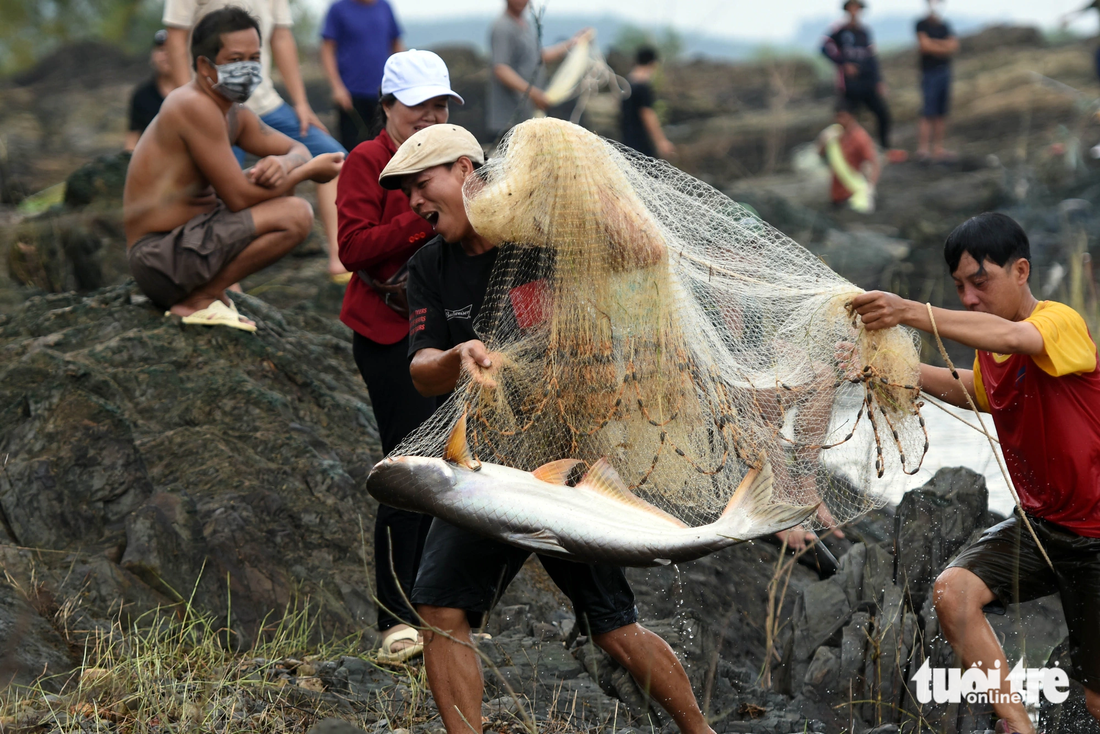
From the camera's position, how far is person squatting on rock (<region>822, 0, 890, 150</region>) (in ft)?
46.9

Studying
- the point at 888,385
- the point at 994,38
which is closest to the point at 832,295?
the point at 888,385

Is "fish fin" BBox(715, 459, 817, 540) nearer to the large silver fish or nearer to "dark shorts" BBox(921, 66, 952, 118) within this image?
the large silver fish

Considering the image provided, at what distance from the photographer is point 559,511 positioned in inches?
121

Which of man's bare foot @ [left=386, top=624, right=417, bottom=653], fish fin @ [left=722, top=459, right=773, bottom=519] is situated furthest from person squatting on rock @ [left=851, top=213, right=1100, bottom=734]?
man's bare foot @ [left=386, top=624, right=417, bottom=653]

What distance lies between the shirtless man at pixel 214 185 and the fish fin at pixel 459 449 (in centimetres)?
229

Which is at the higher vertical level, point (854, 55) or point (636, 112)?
point (854, 55)

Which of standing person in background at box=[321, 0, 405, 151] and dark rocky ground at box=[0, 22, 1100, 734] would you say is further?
standing person in background at box=[321, 0, 405, 151]

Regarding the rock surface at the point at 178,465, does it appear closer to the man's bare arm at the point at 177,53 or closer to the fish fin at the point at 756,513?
the man's bare arm at the point at 177,53

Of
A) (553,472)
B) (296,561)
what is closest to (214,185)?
(296,561)

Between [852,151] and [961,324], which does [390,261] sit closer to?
[961,324]

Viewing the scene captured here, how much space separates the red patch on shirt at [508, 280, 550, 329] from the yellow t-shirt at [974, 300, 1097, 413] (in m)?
1.42

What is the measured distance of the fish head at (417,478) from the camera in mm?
3105

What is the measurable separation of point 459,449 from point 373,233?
3.73ft

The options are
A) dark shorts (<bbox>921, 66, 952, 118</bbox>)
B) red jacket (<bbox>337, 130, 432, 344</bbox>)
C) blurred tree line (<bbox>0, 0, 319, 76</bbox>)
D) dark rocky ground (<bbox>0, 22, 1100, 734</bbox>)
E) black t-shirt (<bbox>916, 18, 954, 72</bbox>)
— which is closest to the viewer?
red jacket (<bbox>337, 130, 432, 344</bbox>)
